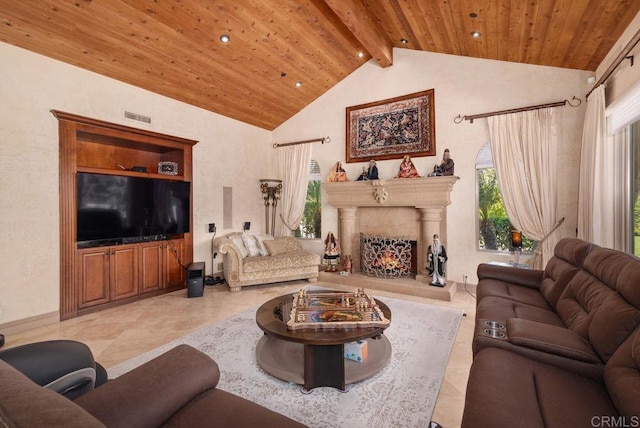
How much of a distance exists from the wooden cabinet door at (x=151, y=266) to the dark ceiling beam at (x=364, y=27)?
3.93 meters

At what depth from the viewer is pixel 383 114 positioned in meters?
5.02

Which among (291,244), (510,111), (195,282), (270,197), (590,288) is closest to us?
(590,288)

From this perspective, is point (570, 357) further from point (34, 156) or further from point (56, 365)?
point (34, 156)

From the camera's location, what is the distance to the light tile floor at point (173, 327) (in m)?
2.12

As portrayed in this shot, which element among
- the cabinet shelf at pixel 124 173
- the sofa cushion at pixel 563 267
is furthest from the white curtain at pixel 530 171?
the cabinet shelf at pixel 124 173

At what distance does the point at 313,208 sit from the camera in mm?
5984

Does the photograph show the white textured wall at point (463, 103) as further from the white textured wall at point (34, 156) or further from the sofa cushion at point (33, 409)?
the sofa cushion at point (33, 409)

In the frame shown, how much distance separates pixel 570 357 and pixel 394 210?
142 inches

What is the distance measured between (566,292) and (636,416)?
1.39 meters

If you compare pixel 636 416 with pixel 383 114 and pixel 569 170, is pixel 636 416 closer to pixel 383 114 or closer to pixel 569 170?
pixel 569 170

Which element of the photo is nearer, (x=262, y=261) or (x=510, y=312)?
(x=510, y=312)

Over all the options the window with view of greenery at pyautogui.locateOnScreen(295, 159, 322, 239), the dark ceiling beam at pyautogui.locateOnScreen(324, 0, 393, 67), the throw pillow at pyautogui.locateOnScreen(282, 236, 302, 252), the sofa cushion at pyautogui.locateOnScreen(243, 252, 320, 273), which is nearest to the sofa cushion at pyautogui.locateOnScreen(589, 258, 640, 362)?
the dark ceiling beam at pyautogui.locateOnScreen(324, 0, 393, 67)

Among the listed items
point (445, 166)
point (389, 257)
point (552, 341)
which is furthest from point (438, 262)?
point (552, 341)

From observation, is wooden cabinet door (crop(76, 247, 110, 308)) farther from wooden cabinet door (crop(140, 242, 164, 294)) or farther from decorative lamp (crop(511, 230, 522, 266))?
decorative lamp (crop(511, 230, 522, 266))
